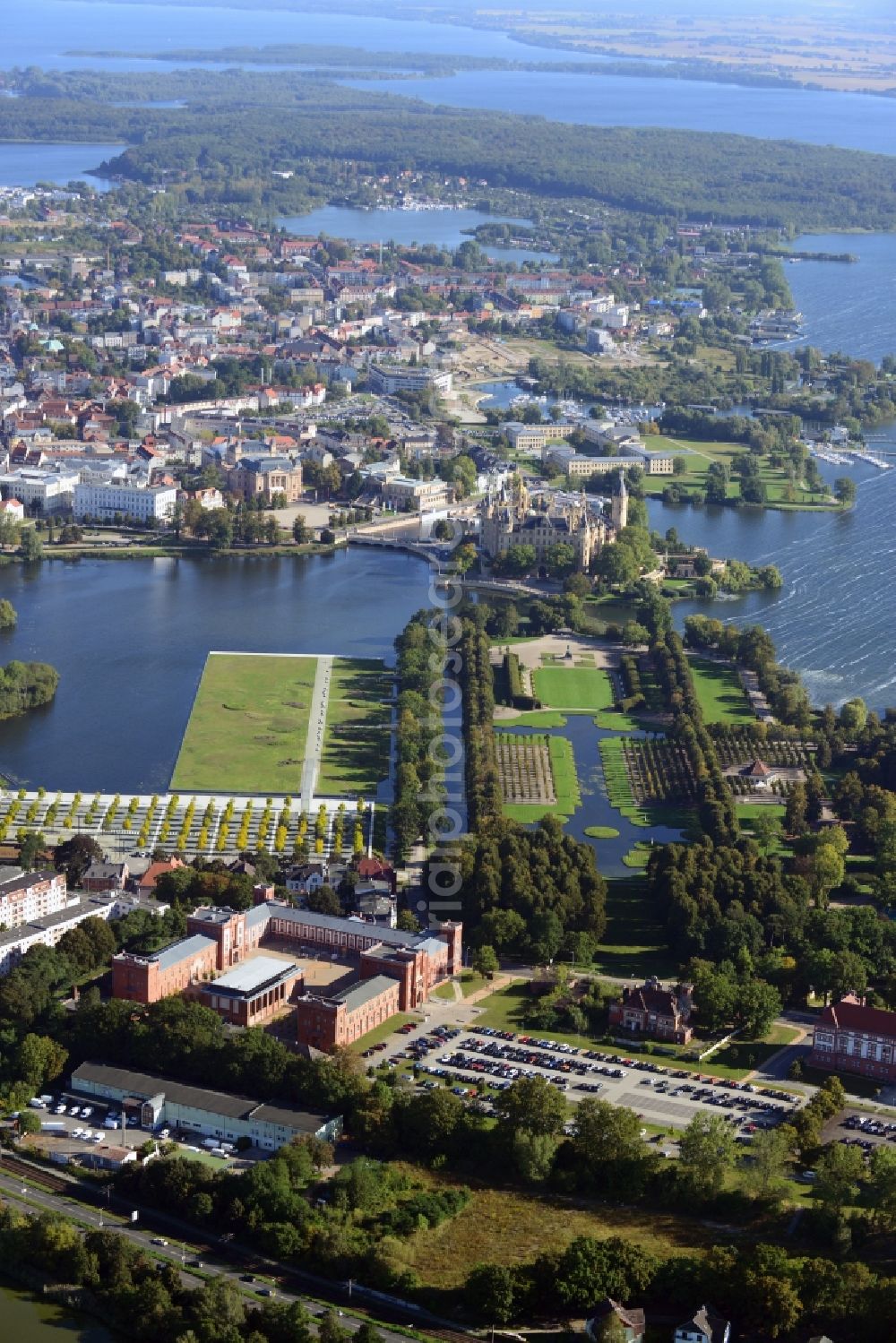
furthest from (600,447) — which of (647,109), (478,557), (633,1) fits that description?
(633,1)

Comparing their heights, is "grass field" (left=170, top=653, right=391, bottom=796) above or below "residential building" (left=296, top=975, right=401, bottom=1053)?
below

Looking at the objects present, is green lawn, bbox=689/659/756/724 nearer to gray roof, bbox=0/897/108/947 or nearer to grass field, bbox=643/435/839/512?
gray roof, bbox=0/897/108/947

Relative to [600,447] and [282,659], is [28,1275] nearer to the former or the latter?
[282,659]

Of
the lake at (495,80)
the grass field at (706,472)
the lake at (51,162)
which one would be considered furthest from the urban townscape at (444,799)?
the lake at (495,80)

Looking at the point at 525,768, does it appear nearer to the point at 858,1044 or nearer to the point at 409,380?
the point at 858,1044

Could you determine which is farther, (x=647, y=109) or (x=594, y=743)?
(x=647, y=109)

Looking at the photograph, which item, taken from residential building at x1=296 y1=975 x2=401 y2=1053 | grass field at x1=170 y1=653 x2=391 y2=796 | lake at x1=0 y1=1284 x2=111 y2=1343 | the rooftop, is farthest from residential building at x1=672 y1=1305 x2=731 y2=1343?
grass field at x1=170 y1=653 x2=391 y2=796
